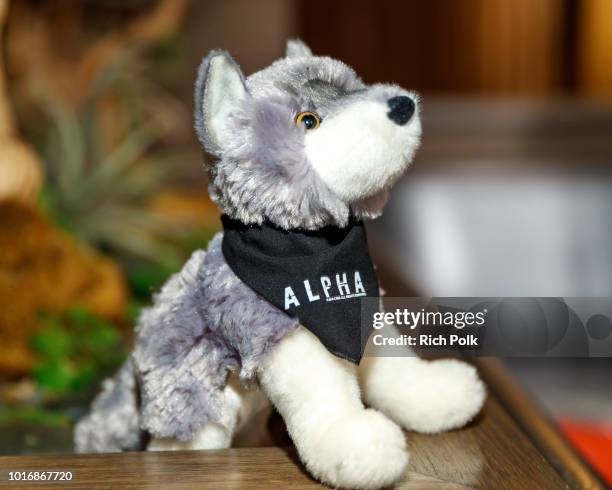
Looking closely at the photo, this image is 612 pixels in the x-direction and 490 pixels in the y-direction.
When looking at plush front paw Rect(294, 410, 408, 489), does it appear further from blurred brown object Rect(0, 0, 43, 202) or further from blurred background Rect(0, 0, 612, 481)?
blurred brown object Rect(0, 0, 43, 202)

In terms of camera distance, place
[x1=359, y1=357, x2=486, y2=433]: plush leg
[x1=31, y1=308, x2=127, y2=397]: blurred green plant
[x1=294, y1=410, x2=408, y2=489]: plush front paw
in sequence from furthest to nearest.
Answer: [x1=31, y1=308, x2=127, y2=397]: blurred green plant
[x1=359, y1=357, x2=486, y2=433]: plush leg
[x1=294, y1=410, x2=408, y2=489]: plush front paw

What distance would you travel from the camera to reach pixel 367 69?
2436mm

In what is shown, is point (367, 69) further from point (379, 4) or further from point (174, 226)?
point (174, 226)

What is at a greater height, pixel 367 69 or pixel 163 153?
pixel 367 69

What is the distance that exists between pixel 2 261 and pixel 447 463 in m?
0.64

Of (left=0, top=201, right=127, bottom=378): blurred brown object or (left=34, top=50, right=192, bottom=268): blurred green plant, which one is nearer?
(left=0, top=201, right=127, bottom=378): blurred brown object

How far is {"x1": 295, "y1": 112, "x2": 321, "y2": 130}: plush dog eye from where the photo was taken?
0.43 metres

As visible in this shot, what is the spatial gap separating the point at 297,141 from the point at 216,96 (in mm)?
52

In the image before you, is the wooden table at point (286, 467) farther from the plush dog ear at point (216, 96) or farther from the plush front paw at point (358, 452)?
the plush dog ear at point (216, 96)

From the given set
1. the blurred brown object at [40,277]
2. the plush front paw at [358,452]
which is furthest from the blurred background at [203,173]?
the plush front paw at [358,452]

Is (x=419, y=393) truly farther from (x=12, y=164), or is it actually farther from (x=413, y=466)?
(x=12, y=164)

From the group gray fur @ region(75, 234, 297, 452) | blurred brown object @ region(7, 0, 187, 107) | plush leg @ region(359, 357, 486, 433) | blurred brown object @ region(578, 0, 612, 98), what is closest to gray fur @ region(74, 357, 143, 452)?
gray fur @ region(75, 234, 297, 452)

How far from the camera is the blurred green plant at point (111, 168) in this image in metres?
1.23

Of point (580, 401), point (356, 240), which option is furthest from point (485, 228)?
point (356, 240)
